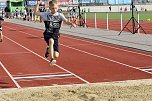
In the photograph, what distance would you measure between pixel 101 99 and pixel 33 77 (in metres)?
3.84

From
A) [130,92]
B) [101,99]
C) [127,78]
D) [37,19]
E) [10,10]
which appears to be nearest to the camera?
[101,99]

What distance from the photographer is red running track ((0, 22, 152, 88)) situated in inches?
437

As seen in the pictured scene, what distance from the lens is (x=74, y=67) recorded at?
13.4 metres

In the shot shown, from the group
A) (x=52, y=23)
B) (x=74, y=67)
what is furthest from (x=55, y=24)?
(x=74, y=67)

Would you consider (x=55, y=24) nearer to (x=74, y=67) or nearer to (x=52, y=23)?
(x=52, y=23)

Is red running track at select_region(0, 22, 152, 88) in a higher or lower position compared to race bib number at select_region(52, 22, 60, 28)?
lower

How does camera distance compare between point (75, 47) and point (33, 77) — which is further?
point (75, 47)

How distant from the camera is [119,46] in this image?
19.6 metres

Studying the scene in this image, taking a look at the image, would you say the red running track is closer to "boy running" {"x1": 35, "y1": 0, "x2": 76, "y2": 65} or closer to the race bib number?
"boy running" {"x1": 35, "y1": 0, "x2": 76, "y2": 65}

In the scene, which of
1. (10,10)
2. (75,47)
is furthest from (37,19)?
(75,47)

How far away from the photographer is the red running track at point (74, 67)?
11094 mm

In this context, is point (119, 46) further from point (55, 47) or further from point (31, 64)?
point (55, 47)

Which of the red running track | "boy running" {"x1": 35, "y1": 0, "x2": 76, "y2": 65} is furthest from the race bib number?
the red running track

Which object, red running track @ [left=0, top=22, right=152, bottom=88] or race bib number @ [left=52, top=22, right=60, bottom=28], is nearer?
race bib number @ [left=52, top=22, right=60, bottom=28]
